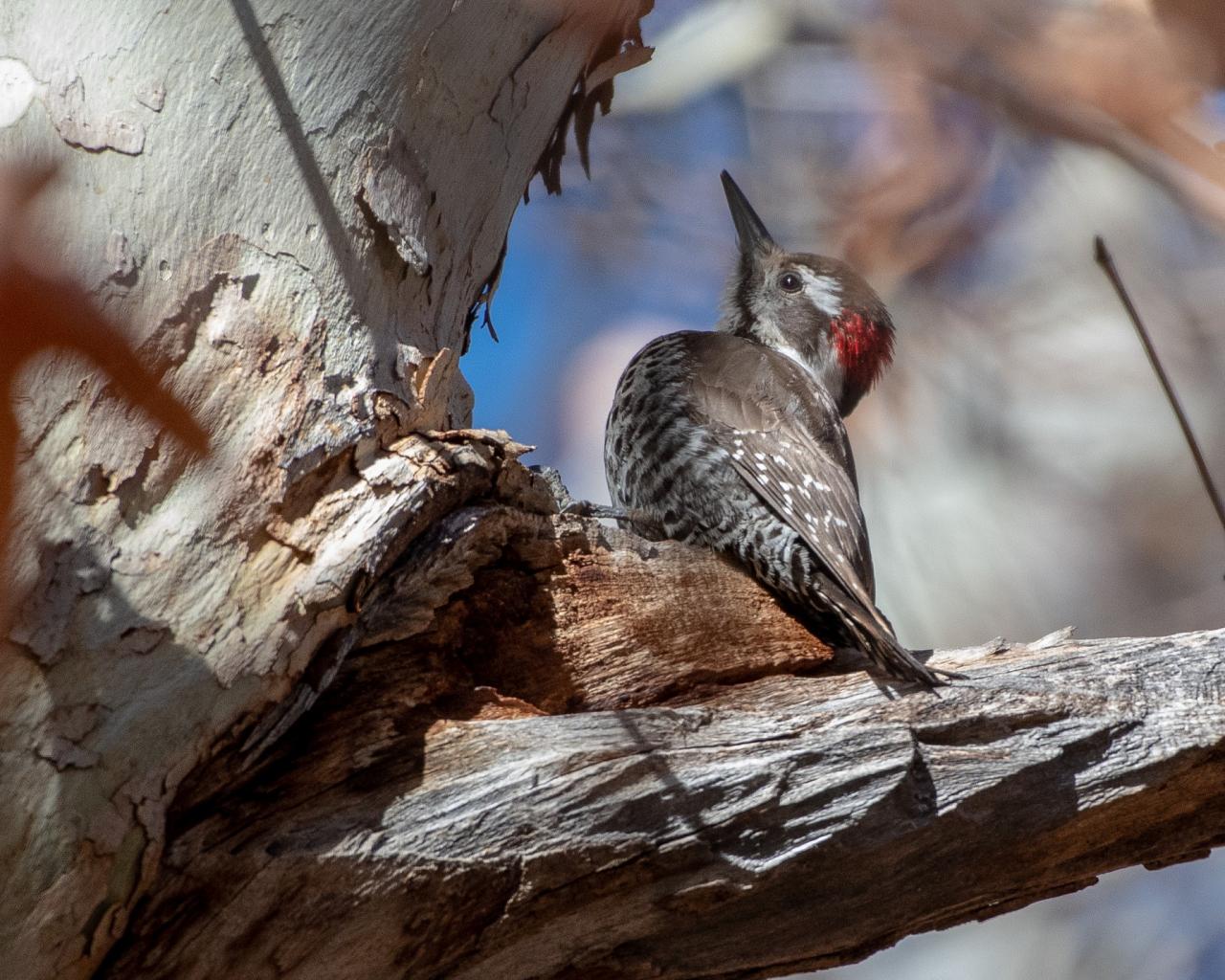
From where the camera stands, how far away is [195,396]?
1.60m

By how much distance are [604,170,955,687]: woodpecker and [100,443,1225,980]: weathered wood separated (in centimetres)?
25

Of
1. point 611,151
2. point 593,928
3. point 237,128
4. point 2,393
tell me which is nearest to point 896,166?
point 611,151

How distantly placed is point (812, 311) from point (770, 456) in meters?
1.11

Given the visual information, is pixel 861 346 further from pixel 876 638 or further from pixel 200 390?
pixel 200 390

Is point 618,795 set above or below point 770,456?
below

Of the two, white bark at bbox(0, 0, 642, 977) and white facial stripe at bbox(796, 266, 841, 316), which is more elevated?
white facial stripe at bbox(796, 266, 841, 316)

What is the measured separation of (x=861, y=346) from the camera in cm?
375

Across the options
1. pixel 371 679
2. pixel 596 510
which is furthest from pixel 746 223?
pixel 371 679

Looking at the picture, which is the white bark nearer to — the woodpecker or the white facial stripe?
the woodpecker

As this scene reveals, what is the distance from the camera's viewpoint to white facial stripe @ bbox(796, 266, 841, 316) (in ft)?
12.2

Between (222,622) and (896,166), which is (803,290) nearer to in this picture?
(896,166)

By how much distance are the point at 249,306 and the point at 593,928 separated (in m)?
0.94

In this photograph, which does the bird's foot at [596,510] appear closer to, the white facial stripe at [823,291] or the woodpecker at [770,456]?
the woodpecker at [770,456]

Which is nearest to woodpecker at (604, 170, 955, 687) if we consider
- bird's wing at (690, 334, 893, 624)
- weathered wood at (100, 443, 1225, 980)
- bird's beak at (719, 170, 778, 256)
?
bird's wing at (690, 334, 893, 624)
